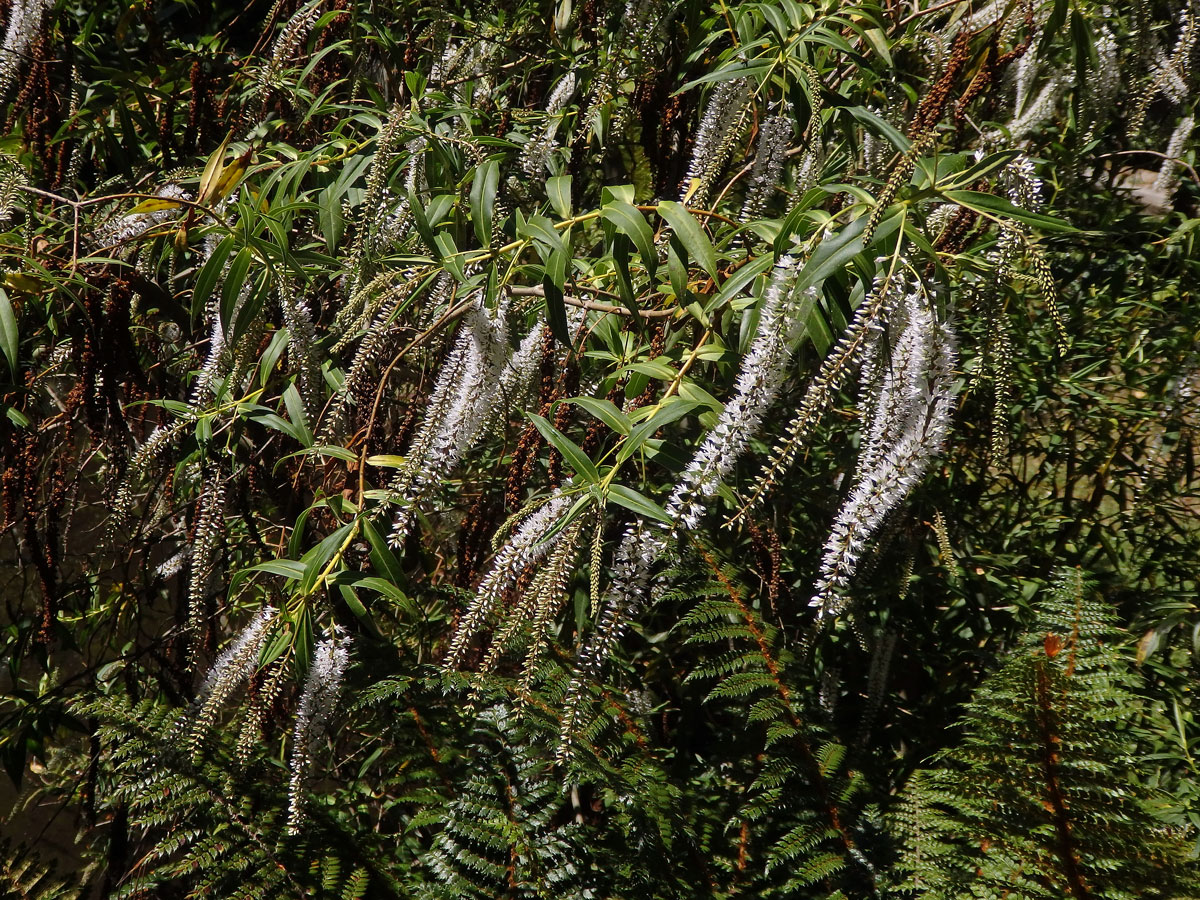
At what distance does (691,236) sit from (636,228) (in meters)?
0.10

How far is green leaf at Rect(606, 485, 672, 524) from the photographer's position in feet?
4.69

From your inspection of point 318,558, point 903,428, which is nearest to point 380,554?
point 318,558

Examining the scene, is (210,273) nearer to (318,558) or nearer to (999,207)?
(318,558)

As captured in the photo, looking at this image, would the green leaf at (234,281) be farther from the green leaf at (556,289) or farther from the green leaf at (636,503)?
the green leaf at (636,503)

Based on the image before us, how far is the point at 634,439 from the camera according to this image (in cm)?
149

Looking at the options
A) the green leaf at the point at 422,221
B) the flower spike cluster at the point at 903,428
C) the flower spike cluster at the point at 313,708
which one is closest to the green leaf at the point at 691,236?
the flower spike cluster at the point at 903,428

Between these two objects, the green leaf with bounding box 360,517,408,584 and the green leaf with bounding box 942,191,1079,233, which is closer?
the green leaf with bounding box 942,191,1079,233

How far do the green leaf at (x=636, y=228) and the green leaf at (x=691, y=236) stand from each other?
0.06m

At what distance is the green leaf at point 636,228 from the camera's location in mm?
1608

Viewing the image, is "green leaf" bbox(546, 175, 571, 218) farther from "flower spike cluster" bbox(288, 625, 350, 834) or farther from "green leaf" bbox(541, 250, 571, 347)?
"flower spike cluster" bbox(288, 625, 350, 834)

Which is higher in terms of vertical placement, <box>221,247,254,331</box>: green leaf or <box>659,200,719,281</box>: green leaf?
<box>659,200,719,281</box>: green leaf

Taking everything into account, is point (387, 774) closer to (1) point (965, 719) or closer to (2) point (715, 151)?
(1) point (965, 719)

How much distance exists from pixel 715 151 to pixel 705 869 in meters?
1.77

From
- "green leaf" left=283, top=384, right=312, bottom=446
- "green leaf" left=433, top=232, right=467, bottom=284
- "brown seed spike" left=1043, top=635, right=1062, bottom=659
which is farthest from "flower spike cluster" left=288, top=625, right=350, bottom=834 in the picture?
"brown seed spike" left=1043, top=635, right=1062, bottom=659
